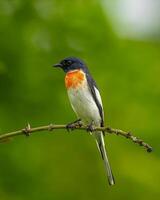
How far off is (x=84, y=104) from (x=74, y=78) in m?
0.20

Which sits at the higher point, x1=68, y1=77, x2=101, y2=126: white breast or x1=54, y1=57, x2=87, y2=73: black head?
x1=54, y1=57, x2=87, y2=73: black head

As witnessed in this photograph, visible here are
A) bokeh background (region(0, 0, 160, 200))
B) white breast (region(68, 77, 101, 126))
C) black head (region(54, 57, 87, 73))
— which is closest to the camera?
white breast (region(68, 77, 101, 126))

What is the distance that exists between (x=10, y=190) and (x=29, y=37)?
1.49 m

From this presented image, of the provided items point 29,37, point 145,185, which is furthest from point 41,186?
point 29,37

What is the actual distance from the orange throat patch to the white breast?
3 cm

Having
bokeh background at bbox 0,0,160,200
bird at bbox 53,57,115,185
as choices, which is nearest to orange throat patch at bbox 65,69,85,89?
bird at bbox 53,57,115,185

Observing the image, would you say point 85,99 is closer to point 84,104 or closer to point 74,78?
point 84,104

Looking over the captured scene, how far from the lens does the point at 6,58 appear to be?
7.35 metres

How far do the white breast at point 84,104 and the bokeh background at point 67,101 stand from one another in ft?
3.76

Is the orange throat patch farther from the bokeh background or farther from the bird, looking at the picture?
the bokeh background

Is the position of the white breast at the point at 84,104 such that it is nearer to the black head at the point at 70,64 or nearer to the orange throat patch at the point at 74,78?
the orange throat patch at the point at 74,78

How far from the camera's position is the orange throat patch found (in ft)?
19.9

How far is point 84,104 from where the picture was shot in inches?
239

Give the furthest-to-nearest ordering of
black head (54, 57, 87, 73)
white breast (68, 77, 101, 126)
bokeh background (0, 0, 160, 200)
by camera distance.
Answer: bokeh background (0, 0, 160, 200) → black head (54, 57, 87, 73) → white breast (68, 77, 101, 126)
